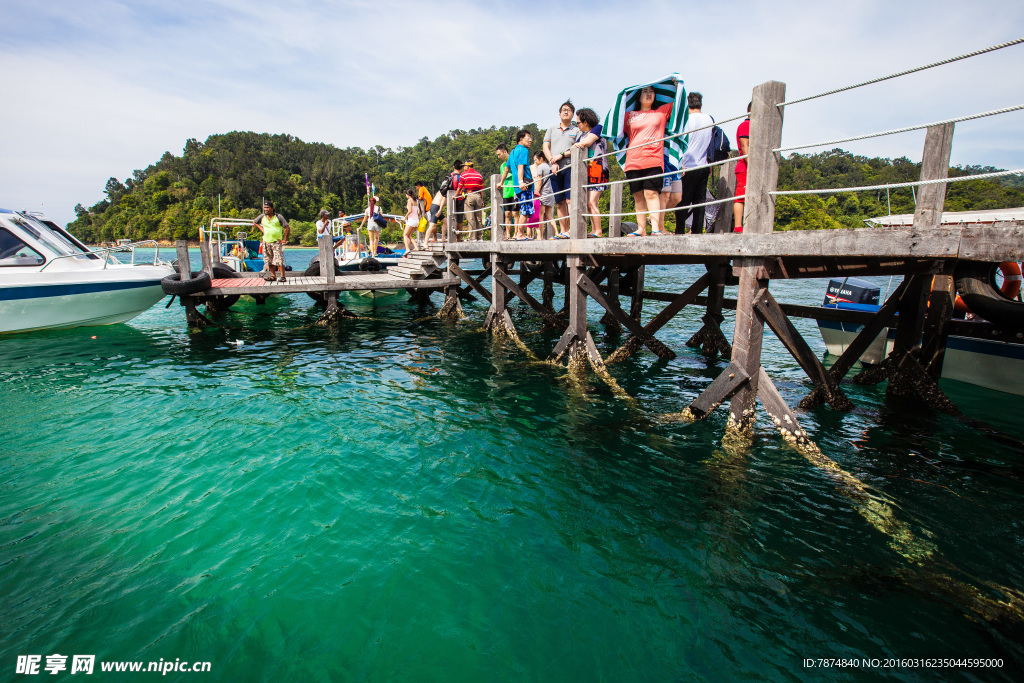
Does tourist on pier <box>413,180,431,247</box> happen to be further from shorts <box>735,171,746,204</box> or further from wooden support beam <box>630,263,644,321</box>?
shorts <box>735,171,746,204</box>

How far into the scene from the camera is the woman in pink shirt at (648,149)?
6711mm

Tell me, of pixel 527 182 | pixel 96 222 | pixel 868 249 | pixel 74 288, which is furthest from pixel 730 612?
pixel 96 222

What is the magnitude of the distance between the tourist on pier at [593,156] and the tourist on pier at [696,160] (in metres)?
Result: 1.23

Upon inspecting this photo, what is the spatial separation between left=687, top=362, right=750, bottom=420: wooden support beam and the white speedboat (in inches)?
530

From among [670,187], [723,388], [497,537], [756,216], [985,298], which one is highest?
[670,187]

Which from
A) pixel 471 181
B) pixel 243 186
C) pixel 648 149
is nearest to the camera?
pixel 648 149

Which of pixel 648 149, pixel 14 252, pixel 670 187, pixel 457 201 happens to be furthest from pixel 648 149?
pixel 14 252

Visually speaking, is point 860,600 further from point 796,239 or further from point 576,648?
point 796,239

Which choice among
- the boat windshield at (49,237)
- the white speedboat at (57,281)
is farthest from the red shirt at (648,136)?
the boat windshield at (49,237)

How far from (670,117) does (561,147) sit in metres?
2.69

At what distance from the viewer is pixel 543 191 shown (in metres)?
10.1

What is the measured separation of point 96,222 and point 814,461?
6363 inches

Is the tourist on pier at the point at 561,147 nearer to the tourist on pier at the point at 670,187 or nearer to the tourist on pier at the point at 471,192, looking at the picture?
the tourist on pier at the point at 670,187

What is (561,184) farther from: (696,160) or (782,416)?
(782,416)
